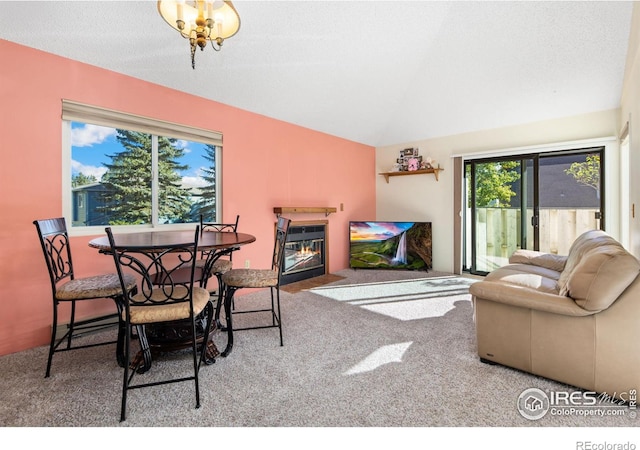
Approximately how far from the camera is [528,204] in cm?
434

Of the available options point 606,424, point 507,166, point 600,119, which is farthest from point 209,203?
point 600,119

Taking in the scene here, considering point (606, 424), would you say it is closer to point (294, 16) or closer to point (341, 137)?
point (294, 16)

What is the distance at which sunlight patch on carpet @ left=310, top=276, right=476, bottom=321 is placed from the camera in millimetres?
3230

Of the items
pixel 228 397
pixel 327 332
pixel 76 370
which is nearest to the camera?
pixel 228 397

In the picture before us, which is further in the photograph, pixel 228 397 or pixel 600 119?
pixel 600 119

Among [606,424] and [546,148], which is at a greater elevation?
[546,148]

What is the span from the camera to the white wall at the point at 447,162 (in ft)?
12.4

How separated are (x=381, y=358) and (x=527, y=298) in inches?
39.6

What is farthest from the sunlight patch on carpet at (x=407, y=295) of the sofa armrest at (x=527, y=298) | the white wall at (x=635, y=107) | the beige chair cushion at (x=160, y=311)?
the beige chair cushion at (x=160, y=311)

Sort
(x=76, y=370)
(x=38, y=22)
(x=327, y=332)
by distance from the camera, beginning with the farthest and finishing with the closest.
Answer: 1. (x=327, y=332)
2. (x=38, y=22)
3. (x=76, y=370)

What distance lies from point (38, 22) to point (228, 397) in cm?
298

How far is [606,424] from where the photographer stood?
1.53 meters
